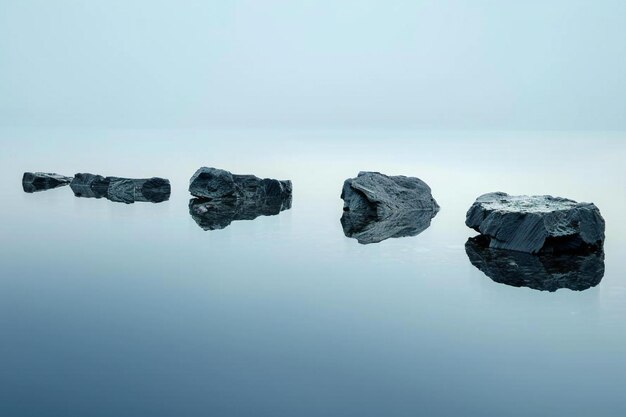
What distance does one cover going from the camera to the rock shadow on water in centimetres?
1464

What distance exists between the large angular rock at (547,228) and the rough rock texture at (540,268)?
0.68ft

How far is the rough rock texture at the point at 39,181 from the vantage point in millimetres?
19844

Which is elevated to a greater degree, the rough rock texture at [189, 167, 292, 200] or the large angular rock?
the rough rock texture at [189, 167, 292, 200]

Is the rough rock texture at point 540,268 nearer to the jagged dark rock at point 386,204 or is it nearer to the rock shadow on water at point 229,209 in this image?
the jagged dark rock at point 386,204

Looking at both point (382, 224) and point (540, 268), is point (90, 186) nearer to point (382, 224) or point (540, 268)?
point (382, 224)

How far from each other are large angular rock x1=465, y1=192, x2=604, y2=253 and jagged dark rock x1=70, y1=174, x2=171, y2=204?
9.31m

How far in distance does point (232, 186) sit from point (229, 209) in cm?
171

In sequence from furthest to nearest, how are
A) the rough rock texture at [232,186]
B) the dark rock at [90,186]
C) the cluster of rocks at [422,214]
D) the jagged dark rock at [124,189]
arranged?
the dark rock at [90,186] < the jagged dark rock at [124,189] < the rough rock texture at [232,186] < the cluster of rocks at [422,214]

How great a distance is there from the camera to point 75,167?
2673 cm

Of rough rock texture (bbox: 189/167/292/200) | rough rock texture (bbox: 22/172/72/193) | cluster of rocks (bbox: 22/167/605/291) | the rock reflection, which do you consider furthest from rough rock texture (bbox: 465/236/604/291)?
rough rock texture (bbox: 22/172/72/193)

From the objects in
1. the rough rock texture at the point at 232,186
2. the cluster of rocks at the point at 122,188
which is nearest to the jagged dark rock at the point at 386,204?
the rough rock texture at the point at 232,186

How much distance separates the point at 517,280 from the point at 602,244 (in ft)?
10.6

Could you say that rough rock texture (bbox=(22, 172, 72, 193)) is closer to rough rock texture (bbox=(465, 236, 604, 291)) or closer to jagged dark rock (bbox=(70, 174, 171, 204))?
jagged dark rock (bbox=(70, 174, 171, 204))

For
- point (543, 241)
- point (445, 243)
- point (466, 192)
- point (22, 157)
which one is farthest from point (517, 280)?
point (22, 157)
